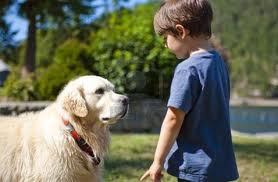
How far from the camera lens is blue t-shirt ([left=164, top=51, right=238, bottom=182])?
10.1ft

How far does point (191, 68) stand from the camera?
3.10m

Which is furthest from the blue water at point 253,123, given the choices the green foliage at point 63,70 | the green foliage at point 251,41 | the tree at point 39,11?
the green foliage at point 251,41

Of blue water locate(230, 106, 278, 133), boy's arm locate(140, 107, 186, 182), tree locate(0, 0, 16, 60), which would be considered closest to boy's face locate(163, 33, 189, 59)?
boy's arm locate(140, 107, 186, 182)

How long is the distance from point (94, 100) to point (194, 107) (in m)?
1.08

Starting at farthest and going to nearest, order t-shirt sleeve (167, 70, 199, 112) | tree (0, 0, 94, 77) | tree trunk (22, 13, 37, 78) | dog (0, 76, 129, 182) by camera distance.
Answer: tree trunk (22, 13, 37, 78) < tree (0, 0, 94, 77) < dog (0, 76, 129, 182) < t-shirt sleeve (167, 70, 199, 112)

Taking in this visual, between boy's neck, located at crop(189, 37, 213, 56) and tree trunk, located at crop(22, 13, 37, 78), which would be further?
tree trunk, located at crop(22, 13, 37, 78)

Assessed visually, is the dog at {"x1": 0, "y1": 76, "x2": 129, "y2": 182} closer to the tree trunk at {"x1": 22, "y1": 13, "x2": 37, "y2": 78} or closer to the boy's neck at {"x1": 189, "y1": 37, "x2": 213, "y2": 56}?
the boy's neck at {"x1": 189, "y1": 37, "x2": 213, "y2": 56}

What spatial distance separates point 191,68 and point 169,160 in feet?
1.97

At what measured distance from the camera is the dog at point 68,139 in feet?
12.5

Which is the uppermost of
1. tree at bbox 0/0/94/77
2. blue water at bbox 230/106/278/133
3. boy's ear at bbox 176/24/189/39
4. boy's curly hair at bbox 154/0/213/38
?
tree at bbox 0/0/94/77

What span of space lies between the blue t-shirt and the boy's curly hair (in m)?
0.16

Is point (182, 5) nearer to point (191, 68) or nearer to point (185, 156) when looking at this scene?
point (191, 68)

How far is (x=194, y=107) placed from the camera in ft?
10.3

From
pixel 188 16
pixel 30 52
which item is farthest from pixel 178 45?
pixel 30 52
